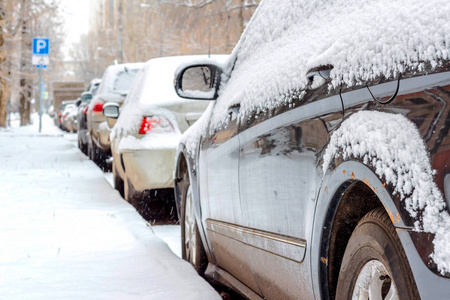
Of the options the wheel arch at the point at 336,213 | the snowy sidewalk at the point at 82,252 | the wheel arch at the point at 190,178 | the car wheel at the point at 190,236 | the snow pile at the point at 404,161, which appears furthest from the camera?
the car wheel at the point at 190,236

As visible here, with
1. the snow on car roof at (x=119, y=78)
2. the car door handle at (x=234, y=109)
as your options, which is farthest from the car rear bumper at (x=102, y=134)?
the car door handle at (x=234, y=109)

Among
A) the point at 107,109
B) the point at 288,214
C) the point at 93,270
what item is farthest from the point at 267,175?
the point at 107,109

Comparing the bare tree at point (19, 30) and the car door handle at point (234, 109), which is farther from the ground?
the bare tree at point (19, 30)

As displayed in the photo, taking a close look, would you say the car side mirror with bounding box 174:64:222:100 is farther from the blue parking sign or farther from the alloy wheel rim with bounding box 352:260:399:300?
the blue parking sign

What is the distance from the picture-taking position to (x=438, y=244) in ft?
6.07

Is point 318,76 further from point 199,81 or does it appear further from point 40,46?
point 40,46

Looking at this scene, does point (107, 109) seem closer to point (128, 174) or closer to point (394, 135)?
point (128, 174)

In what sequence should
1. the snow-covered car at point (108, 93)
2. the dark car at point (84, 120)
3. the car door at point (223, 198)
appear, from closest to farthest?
the car door at point (223, 198) → the snow-covered car at point (108, 93) → the dark car at point (84, 120)

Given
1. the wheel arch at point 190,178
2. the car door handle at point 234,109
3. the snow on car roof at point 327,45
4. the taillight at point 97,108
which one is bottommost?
the wheel arch at point 190,178

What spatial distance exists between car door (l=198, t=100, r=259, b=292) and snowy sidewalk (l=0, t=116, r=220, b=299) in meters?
0.28

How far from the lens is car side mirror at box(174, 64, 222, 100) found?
4.57 m

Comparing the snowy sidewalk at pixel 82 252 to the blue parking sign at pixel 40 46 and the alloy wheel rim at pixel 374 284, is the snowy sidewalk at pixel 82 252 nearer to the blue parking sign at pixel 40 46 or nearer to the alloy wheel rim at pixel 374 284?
the alloy wheel rim at pixel 374 284

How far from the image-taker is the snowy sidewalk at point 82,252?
14.7 ft

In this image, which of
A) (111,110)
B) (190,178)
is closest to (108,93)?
(111,110)
